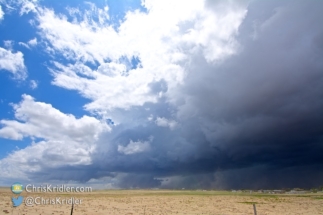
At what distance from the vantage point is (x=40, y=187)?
147ft

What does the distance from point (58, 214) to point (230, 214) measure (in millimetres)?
39845

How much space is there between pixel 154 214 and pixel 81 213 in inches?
653

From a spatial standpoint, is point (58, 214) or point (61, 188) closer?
point (61, 188)

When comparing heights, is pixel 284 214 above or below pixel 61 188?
below

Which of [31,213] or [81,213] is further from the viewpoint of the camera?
[81,213]

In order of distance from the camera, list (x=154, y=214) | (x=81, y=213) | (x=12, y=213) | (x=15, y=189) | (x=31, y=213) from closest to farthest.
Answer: (x=15, y=189) → (x=12, y=213) → (x=31, y=213) → (x=81, y=213) → (x=154, y=214)

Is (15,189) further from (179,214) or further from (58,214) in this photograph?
(179,214)

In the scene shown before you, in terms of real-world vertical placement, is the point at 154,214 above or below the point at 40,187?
below

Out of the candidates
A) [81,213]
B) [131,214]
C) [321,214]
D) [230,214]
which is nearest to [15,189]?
[81,213]

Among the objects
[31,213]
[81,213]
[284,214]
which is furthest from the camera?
[284,214]

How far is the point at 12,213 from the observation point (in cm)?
4894

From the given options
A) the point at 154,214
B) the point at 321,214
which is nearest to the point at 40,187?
the point at 154,214

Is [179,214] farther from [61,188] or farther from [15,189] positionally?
[15,189]

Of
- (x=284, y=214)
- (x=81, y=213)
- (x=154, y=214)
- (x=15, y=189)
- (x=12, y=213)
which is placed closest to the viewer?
(x=15, y=189)
